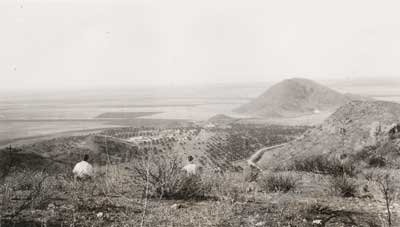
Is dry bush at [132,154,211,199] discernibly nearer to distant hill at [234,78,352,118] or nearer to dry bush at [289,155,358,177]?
dry bush at [289,155,358,177]

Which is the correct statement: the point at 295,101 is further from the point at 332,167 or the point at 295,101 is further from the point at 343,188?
the point at 343,188

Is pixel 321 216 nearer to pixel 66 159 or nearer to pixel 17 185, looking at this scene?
pixel 17 185

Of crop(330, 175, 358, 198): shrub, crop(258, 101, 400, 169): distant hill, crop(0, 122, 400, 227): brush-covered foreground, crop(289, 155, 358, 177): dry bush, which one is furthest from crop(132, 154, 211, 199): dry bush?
crop(258, 101, 400, 169): distant hill

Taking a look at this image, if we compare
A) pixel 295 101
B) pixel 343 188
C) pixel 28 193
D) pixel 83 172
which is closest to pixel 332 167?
pixel 343 188

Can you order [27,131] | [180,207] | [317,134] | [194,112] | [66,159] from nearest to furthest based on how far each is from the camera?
[180,207] → [317,134] → [66,159] → [27,131] → [194,112]

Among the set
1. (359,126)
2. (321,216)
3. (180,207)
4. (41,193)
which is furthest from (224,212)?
(359,126)

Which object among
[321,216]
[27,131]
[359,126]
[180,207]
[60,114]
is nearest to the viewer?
[321,216]
